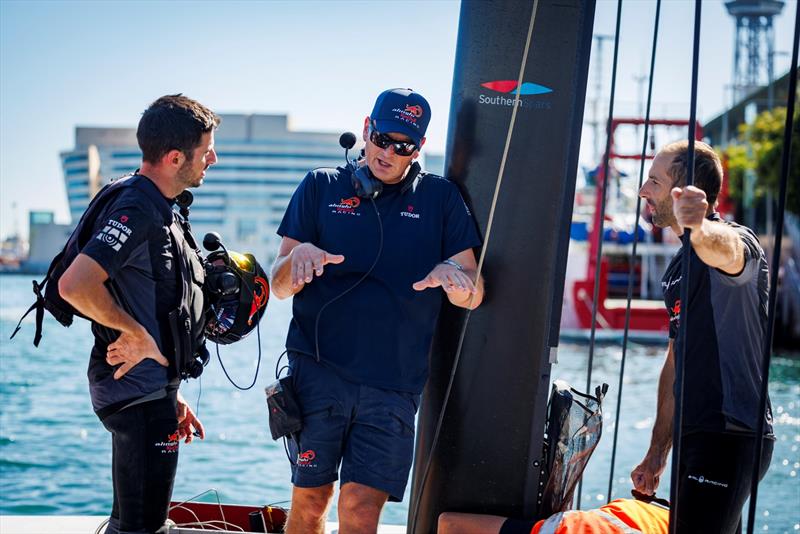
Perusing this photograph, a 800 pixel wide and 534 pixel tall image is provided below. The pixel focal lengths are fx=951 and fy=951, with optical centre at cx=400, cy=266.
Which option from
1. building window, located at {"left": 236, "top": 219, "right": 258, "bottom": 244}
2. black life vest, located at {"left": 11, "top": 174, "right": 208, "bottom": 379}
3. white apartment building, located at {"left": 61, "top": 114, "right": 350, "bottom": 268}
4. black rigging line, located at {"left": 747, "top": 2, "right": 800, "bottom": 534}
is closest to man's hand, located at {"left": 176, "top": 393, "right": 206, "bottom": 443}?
black life vest, located at {"left": 11, "top": 174, "right": 208, "bottom": 379}

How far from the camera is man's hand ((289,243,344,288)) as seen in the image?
3281 millimetres

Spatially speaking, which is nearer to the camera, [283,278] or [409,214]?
[283,278]

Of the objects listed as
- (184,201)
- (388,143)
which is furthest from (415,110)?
(184,201)

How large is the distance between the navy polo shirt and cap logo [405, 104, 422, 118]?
244 millimetres

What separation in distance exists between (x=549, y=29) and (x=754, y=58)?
252 ft

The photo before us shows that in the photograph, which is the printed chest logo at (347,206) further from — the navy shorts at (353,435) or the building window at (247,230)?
the building window at (247,230)

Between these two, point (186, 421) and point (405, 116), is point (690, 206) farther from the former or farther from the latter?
point (186, 421)

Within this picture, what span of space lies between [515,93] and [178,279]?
1471 millimetres

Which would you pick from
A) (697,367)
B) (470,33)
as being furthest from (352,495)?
(470,33)

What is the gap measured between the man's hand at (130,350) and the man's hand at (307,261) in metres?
0.53

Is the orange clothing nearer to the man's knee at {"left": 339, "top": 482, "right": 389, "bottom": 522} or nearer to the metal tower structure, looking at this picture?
the man's knee at {"left": 339, "top": 482, "right": 389, "bottom": 522}

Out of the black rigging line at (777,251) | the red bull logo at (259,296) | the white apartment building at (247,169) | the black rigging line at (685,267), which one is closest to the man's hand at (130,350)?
the red bull logo at (259,296)

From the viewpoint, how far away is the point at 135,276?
316cm

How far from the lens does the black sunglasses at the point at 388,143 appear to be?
3559mm
